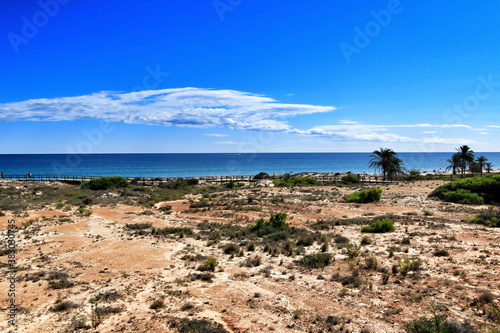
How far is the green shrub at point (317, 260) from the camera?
40.2ft

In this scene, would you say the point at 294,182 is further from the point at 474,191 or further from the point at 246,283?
the point at 246,283

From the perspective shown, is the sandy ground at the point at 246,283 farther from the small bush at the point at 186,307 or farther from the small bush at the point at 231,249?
the small bush at the point at 231,249

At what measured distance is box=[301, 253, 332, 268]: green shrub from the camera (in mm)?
12252

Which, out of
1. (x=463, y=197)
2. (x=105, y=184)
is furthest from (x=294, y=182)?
(x=105, y=184)

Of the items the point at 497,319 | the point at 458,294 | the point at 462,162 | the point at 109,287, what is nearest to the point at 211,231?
the point at 109,287

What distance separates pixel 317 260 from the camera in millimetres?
12477

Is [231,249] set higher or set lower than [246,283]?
higher

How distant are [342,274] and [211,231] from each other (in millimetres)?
9748

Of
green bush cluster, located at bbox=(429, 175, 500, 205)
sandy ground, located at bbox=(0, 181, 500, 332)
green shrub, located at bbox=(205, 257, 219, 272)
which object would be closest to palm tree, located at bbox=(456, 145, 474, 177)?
green bush cluster, located at bbox=(429, 175, 500, 205)

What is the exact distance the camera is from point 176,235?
60.1 feet

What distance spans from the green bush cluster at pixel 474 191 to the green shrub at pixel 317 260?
2293 cm

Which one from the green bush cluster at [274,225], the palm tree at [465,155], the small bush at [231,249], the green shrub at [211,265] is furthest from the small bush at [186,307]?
the palm tree at [465,155]

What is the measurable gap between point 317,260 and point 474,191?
26.1 metres

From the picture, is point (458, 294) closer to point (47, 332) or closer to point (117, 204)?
point (47, 332)
